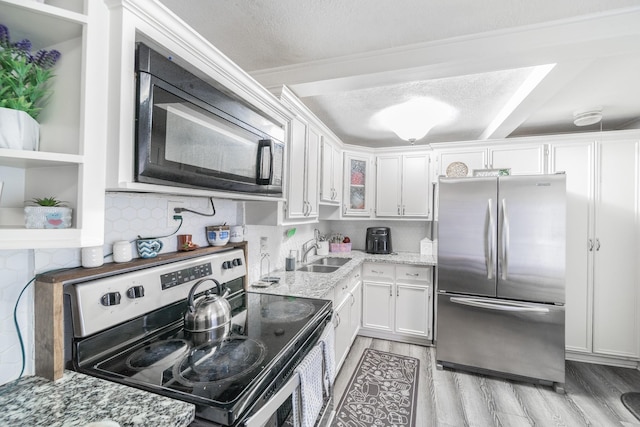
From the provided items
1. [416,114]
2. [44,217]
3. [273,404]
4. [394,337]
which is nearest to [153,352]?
[273,404]

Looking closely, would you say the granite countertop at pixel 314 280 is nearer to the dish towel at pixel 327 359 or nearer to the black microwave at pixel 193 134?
the dish towel at pixel 327 359

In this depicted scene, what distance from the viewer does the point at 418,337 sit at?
301 centimetres

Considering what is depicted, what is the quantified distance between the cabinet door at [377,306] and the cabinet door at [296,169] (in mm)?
1446

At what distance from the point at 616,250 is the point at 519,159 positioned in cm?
117

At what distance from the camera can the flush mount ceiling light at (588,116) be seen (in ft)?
7.96

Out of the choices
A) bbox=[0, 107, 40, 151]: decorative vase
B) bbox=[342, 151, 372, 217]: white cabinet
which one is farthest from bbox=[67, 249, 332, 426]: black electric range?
bbox=[342, 151, 372, 217]: white cabinet

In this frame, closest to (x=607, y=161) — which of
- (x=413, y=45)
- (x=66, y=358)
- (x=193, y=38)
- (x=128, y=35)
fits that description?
(x=413, y=45)


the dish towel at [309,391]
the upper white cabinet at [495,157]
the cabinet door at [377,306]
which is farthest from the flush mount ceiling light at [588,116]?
the dish towel at [309,391]

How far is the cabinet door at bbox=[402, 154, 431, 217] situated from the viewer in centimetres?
333

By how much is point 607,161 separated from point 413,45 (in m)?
2.46

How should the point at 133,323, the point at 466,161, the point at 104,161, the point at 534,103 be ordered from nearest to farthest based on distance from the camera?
the point at 104,161
the point at 133,323
the point at 534,103
the point at 466,161

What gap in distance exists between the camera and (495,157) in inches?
118

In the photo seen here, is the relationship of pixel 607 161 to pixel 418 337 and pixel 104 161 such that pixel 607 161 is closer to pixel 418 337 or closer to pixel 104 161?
pixel 418 337

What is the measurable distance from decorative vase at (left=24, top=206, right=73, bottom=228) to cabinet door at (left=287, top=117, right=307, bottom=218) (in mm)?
1324
